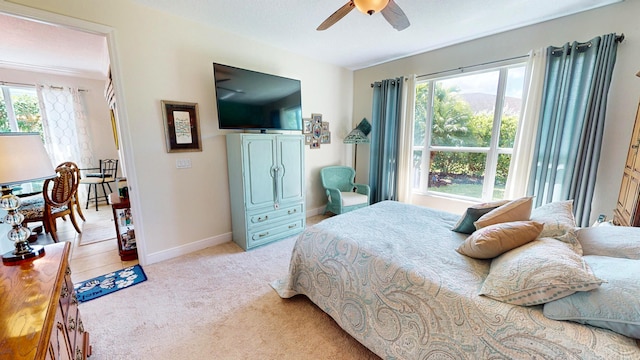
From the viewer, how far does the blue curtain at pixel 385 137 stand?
3.65 m

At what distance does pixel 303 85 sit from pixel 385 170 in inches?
74.1

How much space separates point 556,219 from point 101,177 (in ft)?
21.3

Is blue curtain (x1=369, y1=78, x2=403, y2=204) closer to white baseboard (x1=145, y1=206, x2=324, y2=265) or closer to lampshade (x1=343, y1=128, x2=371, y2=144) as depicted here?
Answer: lampshade (x1=343, y1=128, x2=371, y2=144)

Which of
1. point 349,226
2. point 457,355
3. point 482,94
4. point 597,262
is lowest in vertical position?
point 457,355

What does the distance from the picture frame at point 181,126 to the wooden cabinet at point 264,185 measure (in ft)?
1.21

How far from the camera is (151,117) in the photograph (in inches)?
93.1

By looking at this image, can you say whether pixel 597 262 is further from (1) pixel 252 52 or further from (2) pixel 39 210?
(2) pixel 39 210

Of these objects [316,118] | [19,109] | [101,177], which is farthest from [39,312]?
[19,109]

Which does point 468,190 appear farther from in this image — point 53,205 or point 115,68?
point 53,205

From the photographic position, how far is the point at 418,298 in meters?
1.21

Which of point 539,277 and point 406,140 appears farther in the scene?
point 406,140

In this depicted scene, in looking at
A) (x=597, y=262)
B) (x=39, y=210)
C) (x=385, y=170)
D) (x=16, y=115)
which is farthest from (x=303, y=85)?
(x=16, y=115)

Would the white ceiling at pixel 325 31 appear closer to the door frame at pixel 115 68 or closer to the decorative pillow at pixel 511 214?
the door frame at pixel 115 68

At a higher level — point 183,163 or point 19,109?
point 19,109
